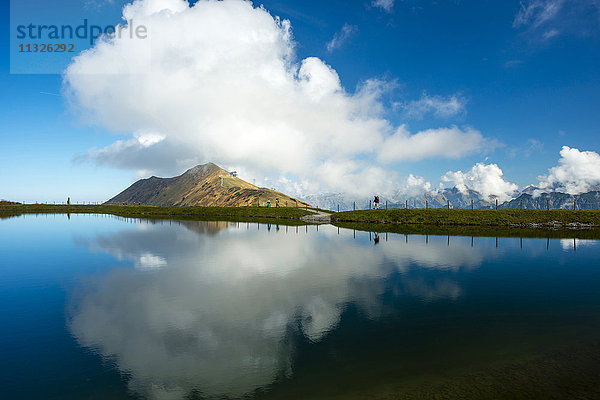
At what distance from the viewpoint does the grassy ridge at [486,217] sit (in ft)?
304

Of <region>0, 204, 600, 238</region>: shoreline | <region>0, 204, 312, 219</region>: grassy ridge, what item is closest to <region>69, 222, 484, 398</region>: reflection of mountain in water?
<region>0, 204, 600, 238</region>: shoreline

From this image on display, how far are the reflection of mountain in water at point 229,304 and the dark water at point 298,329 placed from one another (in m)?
0.13

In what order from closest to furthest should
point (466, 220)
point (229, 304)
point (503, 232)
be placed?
point (229, 304) → point (503, 232) → point (466, 220)

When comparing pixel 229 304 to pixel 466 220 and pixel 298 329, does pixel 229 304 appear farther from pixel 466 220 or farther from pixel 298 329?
pixel 466 220

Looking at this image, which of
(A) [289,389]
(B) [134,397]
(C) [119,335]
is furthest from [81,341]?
(A) [289,389]

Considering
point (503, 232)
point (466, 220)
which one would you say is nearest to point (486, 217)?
point (466, 220)

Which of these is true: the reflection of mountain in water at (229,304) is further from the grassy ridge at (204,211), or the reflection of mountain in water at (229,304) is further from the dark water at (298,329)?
the grassy ridge at (204,211)

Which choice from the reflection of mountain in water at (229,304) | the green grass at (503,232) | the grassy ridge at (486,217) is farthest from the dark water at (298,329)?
the grassy ridge at (486,217)

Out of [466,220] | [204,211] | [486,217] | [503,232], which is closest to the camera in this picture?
[503,232]

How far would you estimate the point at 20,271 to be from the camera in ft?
119

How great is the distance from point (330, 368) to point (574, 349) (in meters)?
14.4

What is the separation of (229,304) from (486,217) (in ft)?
320

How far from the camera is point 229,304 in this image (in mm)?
24672

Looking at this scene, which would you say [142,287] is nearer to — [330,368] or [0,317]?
[0,317]
